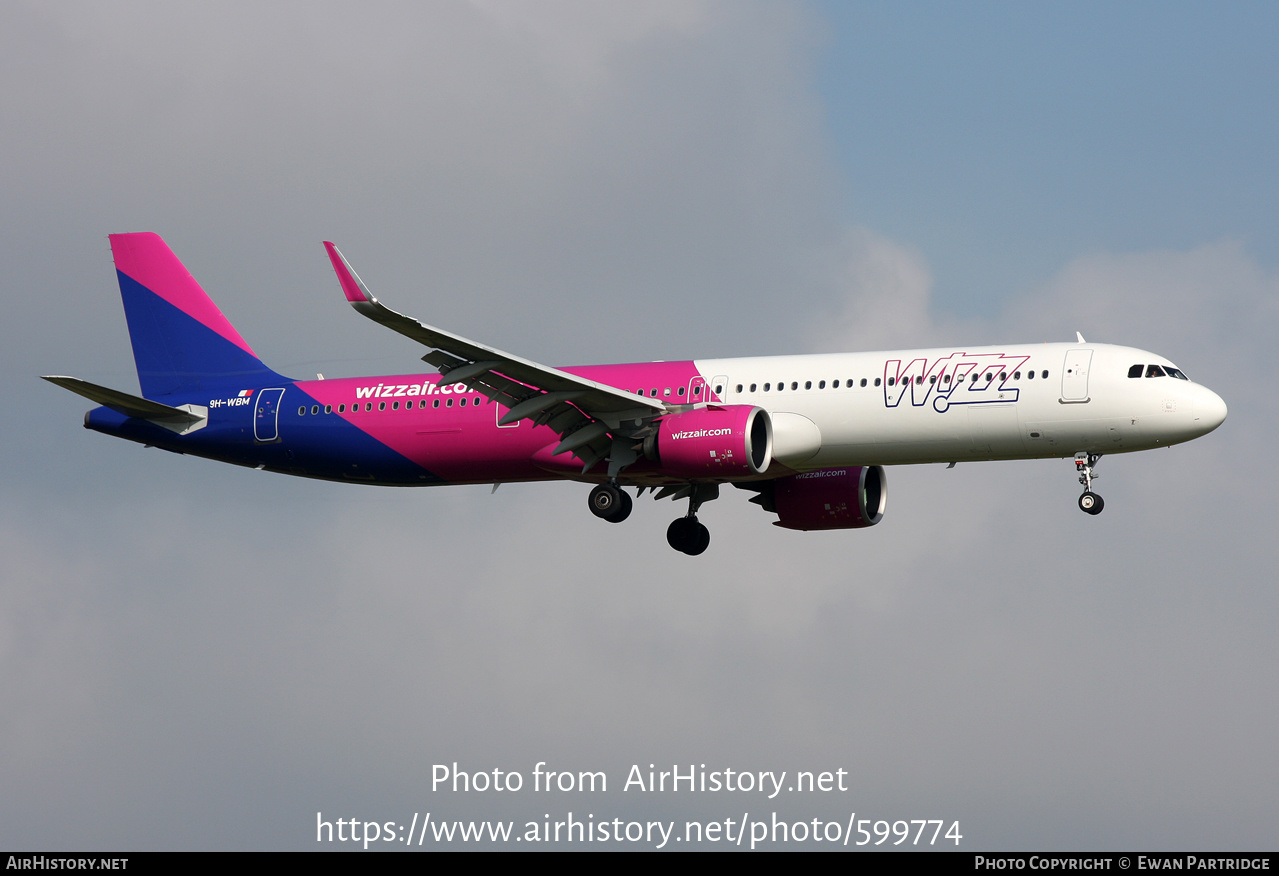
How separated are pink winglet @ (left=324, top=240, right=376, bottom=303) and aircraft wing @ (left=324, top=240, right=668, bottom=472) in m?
2.17

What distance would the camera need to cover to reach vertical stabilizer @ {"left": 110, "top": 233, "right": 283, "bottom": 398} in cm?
5119

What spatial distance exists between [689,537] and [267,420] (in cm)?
1285

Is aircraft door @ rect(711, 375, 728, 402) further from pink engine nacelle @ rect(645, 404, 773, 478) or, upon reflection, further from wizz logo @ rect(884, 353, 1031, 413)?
wizz logo @ rect(884, 353, 1031, 413)

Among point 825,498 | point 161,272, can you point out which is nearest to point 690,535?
point 825,498

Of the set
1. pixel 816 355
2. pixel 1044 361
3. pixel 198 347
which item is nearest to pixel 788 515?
pixel 816 355

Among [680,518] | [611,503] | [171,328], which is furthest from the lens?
[171,328]

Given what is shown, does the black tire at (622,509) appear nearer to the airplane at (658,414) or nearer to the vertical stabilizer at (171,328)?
the airplane at (658,414)

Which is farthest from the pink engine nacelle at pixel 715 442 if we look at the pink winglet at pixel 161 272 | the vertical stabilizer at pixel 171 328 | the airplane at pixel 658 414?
the pink winglet at pixel 161 272

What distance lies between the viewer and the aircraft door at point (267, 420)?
4897 centimetres

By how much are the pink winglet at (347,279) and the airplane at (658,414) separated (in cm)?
4

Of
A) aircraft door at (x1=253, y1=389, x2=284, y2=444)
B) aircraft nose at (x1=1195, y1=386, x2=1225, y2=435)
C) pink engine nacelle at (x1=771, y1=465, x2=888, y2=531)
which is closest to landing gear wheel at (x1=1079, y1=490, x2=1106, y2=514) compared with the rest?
aircraft nose at (x1=1195, y1=386, x2=1225, y2=435)

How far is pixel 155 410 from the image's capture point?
49094mm

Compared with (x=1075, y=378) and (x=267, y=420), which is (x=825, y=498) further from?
(x=267, y=420)

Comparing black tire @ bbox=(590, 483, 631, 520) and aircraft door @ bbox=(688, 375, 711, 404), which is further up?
aircraft door @ bbox=(688, 375, 711, 404)
